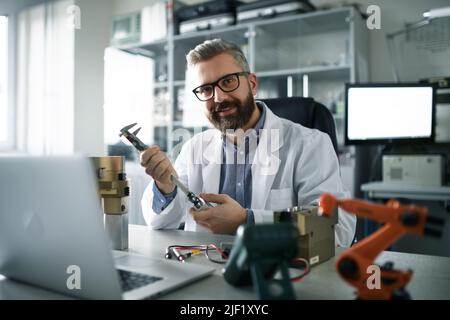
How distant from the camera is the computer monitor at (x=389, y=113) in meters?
2.36

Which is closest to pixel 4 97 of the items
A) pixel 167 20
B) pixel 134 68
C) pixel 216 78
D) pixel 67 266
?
pixel 134 68

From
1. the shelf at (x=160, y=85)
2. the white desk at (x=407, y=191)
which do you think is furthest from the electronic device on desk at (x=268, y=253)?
the shelf at (x=160, y=85)

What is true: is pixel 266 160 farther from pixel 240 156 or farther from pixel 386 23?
pixel 386 23

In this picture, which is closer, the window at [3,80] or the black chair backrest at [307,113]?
the black chair backrest at [307,113]

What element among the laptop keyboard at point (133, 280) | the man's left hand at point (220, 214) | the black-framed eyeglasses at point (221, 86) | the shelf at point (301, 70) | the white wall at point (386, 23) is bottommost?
the laptop keyboard at point (133, 280)

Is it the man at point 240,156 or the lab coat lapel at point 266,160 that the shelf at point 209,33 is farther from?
the lab coat lapel at point 266,160

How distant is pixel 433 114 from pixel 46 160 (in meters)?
2.33

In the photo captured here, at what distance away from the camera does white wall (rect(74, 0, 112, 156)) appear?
348 centimetres

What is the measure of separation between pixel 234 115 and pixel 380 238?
1.07 meters

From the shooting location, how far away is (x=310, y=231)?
30.4 inches

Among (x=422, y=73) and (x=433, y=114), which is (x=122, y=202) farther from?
(x=422, y=73)

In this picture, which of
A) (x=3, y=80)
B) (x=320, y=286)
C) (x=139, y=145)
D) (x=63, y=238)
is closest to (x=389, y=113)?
(x=139, y=145)

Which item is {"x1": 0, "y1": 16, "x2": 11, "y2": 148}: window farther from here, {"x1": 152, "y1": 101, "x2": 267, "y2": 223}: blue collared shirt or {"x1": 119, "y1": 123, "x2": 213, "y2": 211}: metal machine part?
{"x1": 119, "y1": 123, "x2": 213, "y2": 211}: metal machine part

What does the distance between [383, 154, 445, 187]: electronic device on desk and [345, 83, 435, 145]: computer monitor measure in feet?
0.48
